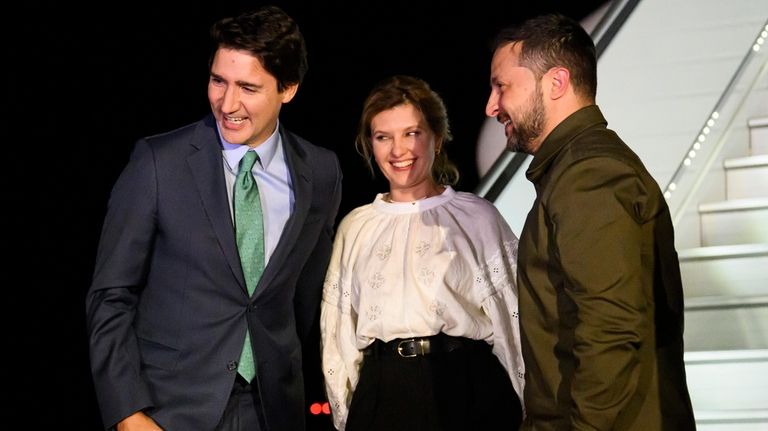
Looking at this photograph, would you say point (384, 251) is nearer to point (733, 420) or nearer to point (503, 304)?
point (503, 304)

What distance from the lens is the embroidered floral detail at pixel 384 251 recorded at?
9.59 ft

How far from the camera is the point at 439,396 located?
2789 mm

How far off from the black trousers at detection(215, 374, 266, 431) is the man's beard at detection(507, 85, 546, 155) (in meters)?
0.88

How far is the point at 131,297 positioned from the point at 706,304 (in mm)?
1829

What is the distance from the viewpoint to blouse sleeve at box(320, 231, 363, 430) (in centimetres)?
291

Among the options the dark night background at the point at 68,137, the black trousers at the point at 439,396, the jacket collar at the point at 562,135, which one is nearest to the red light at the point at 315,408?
the dark night background at the point at 68,137

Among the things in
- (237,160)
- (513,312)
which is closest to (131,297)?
(237,160)

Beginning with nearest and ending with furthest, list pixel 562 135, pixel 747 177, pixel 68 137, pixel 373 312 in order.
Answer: pixel 562 135
pixel 373 312
pixel 68 137
pixel 747 177

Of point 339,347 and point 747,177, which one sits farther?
point 747,177

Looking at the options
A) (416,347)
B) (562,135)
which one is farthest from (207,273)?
(562,135)

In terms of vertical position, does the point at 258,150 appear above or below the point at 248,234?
above

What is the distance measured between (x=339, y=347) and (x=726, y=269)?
1.45 m

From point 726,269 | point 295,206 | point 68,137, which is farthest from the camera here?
point 68,137

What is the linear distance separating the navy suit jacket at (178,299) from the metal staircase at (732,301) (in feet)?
4.24
